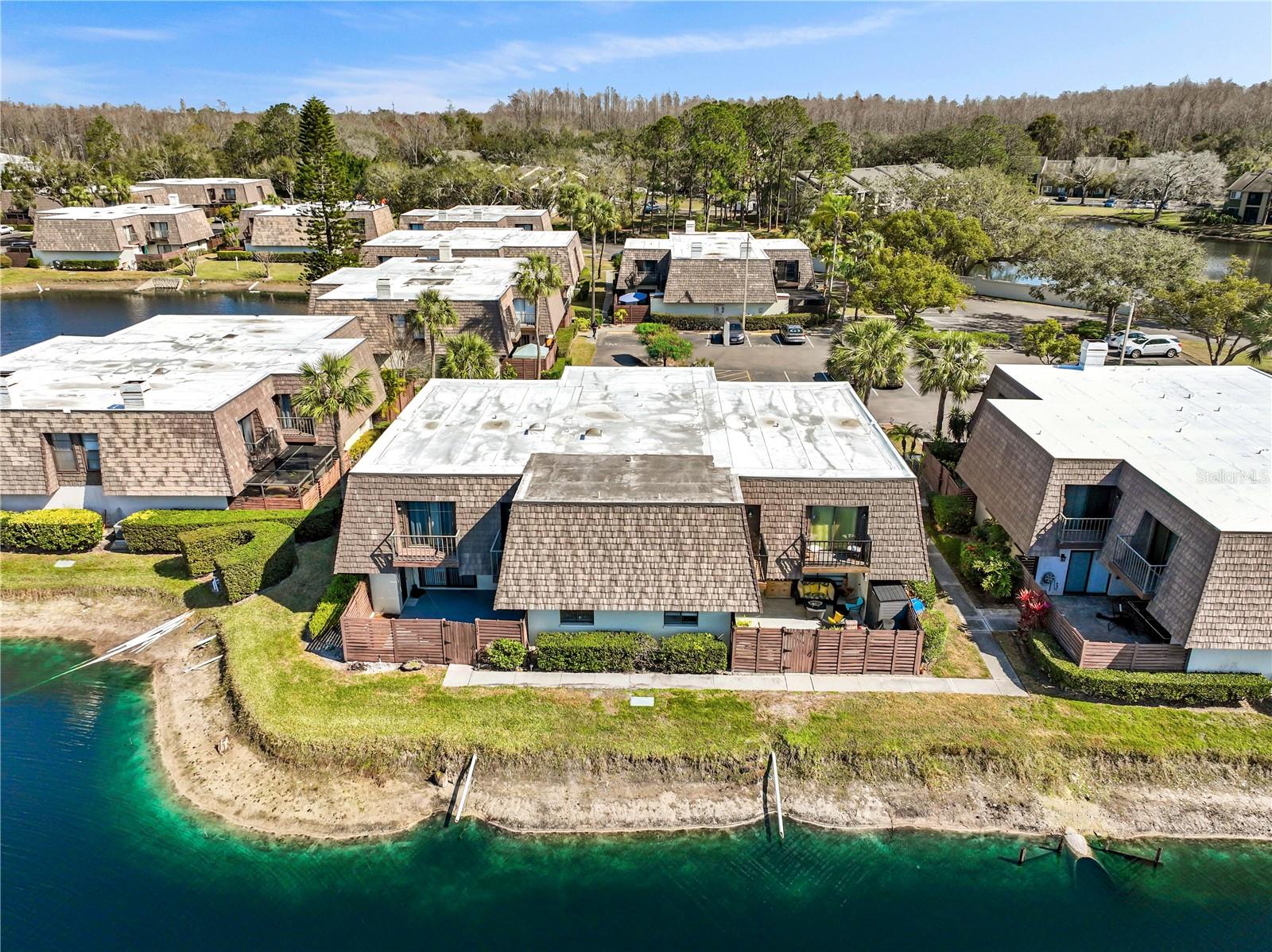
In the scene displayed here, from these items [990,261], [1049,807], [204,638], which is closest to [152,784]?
[204,638]

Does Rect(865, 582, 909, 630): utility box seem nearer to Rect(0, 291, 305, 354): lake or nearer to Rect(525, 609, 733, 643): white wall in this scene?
Rect(525, 609, 733, 643): white wall

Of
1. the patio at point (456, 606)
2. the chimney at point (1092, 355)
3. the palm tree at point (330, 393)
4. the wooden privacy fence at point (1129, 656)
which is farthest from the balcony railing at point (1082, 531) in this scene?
the palm tree at point (330, 393)

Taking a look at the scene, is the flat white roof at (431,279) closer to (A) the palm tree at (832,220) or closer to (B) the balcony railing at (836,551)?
(A) the palm tree at (832,220)

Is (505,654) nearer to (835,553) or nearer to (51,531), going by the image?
(835,553)

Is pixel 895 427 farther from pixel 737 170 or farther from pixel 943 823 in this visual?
pixel 737 170

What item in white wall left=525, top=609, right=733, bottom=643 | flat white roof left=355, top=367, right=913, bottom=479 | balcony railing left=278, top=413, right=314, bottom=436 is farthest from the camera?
balcony railing left=278, top=413, right=314, bottom=436

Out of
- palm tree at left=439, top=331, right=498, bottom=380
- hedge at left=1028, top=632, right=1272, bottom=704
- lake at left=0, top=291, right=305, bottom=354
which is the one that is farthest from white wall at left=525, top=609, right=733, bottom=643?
lake at left=0, top=291, right=305, bottom=354
